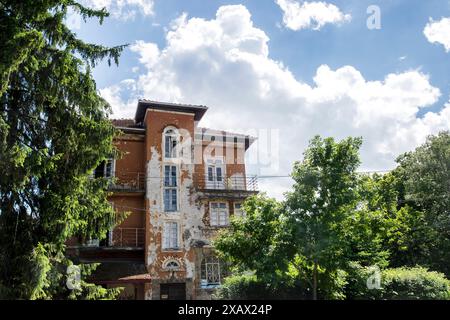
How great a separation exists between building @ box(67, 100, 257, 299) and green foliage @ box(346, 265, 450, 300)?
1053 centimetres

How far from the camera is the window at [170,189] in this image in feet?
93.5

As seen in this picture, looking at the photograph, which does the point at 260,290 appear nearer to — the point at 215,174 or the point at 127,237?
the point at 127,237

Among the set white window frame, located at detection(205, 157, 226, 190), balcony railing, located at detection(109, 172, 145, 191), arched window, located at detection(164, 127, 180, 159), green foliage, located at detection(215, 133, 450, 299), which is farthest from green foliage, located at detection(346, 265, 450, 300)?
balcony railing, located at detection(109, 172, 145, 191)

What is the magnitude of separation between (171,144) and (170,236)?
6.28 metres

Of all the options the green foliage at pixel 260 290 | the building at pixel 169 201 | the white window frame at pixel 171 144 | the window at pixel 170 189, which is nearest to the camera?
the green foliage at pixel 260 290

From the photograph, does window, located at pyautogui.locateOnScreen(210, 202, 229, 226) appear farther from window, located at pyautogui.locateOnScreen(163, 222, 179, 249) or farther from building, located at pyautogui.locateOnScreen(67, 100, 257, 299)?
window, located at pyautogui.locateOnScreen(163, 222, 179, 249)

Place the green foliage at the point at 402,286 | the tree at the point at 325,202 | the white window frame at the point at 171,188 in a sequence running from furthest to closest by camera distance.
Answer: the white window frame at the point at 171,188, the green foliage at the point at 402,286, the tree at the point at 325,202

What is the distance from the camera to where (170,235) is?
2783cm

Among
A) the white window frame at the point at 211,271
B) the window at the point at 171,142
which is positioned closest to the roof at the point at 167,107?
the window at the point at 171,142

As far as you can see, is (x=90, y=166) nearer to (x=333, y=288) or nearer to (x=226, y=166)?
(x=333, y=288)

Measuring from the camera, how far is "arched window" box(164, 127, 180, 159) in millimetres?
29503

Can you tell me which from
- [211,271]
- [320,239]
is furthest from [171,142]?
[320,239]

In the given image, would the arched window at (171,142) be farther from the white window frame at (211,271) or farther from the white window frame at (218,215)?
the white window frame at (211,271)

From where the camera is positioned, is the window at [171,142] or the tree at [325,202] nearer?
the tree at [325,202]
